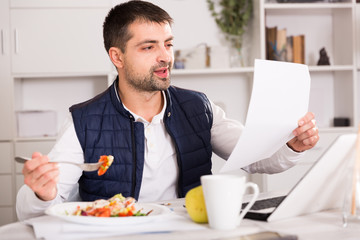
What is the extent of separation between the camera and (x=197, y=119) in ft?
6.49

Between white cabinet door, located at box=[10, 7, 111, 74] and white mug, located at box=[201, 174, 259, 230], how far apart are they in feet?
8.53

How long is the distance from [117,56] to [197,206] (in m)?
1.18

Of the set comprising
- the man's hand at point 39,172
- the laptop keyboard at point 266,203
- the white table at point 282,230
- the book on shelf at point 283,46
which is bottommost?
the white table at point 282,230

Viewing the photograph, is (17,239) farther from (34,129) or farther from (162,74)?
(34,129)

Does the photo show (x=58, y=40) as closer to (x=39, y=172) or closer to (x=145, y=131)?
(x=145, y=131)

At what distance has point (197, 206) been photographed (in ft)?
3.53

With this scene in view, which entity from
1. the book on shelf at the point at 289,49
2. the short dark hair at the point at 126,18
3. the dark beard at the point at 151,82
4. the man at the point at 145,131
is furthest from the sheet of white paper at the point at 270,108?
the book on shelf at the point at 289,49

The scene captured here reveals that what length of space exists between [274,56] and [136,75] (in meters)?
1.87

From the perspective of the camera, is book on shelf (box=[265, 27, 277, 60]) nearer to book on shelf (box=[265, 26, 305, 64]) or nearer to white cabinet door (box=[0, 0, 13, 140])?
book on shelf (box=[265, 26, 305, 64])

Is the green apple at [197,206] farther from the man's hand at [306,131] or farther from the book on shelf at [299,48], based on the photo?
the book on shelf at [299,48]

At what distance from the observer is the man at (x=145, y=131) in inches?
70.3

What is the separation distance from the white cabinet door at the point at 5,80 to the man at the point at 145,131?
161cm

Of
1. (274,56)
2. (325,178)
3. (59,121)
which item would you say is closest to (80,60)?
(59,121)

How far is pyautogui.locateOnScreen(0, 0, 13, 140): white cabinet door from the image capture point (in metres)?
3.43
